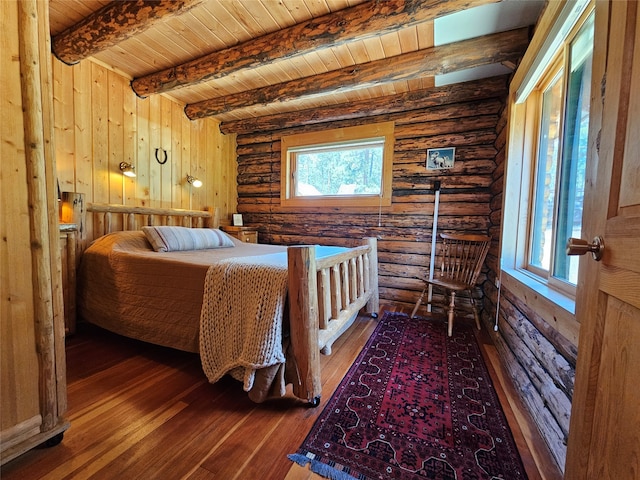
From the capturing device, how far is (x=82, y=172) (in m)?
2.49

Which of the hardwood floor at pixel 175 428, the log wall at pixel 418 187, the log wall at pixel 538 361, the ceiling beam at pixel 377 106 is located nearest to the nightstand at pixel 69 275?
the hardwood floor at pixel 175 428

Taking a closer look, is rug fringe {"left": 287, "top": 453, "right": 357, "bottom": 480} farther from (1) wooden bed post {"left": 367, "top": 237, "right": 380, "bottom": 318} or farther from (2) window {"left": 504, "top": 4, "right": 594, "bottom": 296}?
(1) wooden bed post {"left": 367, "top": 237, "right": 380, "bottom": 318}

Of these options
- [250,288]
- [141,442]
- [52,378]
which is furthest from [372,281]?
[52,378]

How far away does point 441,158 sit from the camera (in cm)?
297

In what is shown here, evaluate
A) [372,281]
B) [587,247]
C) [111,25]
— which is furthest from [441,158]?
[111,25]

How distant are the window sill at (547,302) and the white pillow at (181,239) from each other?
2699 millimetres

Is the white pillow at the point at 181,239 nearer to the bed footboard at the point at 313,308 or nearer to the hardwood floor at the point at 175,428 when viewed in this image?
the hardwood floor at the point at 175,428

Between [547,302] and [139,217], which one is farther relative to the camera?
[139,217]

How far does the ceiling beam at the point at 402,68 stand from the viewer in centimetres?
203

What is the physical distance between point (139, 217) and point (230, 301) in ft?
6.99

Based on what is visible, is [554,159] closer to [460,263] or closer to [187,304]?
[460,263]

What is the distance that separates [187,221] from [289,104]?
2006 mm

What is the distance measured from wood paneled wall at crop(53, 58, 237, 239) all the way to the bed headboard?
0.14 meters

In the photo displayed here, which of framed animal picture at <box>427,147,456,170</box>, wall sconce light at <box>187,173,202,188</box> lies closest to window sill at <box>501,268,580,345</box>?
framed animal picture at <box>427,147,456,170</box>
